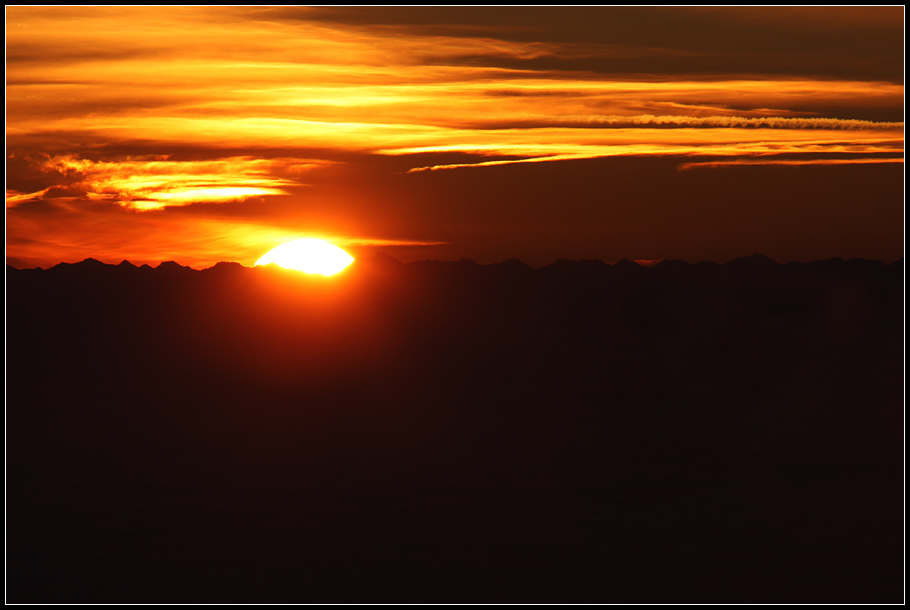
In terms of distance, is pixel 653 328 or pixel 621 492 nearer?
pixel 621 492

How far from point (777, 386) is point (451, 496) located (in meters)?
4.79

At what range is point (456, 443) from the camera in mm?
8531

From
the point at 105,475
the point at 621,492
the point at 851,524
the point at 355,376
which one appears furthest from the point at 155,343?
the point at 851,524

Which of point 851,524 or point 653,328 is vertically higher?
point 653,328

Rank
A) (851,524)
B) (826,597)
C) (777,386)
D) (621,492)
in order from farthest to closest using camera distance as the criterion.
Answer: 1. (777,386)
2. (621,492)
3. (851,524)
4. (826,597)

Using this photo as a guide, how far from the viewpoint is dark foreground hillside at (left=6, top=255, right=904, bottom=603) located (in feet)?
20.1

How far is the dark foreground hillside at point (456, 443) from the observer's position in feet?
20.1

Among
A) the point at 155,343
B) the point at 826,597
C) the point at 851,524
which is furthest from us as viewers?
the point at 155,343

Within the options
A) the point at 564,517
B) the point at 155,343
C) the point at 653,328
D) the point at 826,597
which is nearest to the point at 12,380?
the point at 155,343

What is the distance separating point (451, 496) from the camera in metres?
7.23

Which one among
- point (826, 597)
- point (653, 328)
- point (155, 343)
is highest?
point (653, 328)

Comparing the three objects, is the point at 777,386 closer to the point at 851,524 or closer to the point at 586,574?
the point at 851,524

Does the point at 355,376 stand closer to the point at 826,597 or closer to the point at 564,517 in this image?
the point at 564,517

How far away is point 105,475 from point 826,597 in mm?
5554
